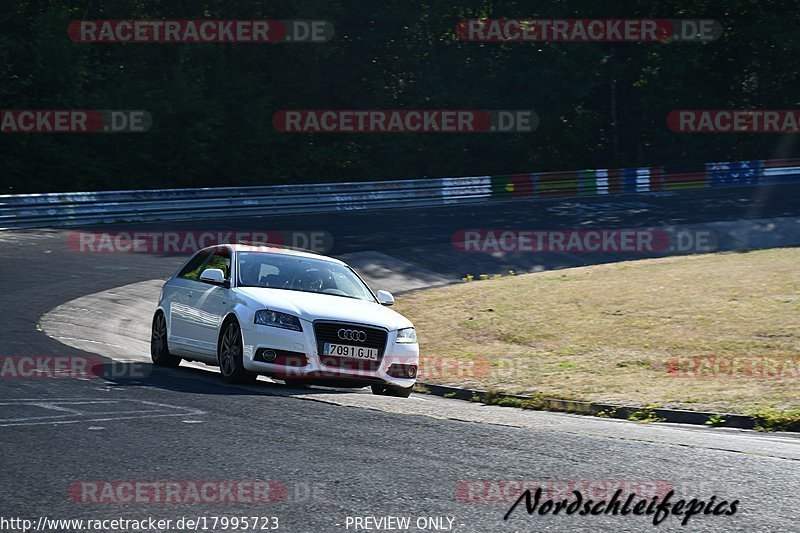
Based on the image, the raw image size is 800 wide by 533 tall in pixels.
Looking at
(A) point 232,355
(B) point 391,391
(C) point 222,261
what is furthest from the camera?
(C) point 222,261

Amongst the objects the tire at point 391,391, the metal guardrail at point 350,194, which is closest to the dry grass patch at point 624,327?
the tire at point 391,391

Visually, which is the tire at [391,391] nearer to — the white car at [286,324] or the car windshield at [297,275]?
the white car at [286,324]

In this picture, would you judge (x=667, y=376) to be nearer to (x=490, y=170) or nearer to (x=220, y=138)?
(x=220, y=138)

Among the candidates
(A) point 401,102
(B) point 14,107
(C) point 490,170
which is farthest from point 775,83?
(B) point 14,107

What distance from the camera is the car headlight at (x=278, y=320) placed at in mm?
11609

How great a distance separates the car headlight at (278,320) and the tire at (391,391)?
1261 mm

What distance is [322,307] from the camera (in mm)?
11945

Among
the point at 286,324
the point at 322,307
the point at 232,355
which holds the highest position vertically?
the point at 322,307

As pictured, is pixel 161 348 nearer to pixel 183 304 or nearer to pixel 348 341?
pixel 183 304

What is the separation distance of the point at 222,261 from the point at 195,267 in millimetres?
737

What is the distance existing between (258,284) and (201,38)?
35129 millimetres

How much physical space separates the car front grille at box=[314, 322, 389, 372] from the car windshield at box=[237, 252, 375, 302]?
43.3 inches

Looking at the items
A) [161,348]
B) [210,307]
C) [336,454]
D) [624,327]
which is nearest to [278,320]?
[210,307]

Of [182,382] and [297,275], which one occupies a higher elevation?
[297,275]
